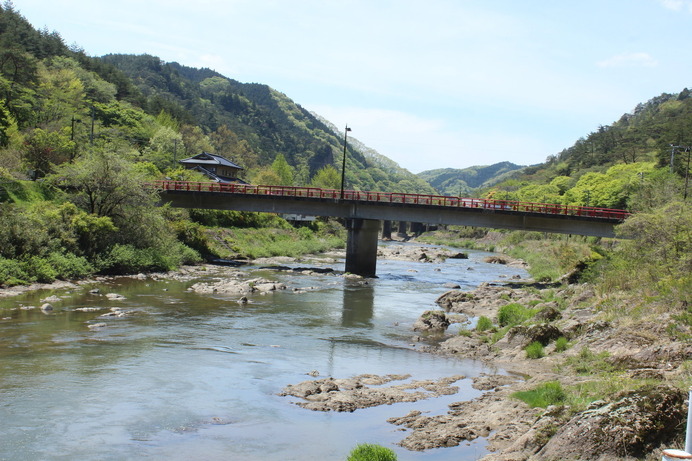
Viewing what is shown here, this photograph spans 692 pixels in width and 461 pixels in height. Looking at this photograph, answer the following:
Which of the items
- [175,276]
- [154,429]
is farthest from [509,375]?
[175,276]

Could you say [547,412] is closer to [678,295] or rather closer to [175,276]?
[678,295]

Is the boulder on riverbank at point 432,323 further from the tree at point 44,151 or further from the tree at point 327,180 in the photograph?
the tree at point 327,180

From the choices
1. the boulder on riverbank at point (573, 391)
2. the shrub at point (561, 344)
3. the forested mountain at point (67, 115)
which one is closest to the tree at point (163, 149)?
the forested mountain at point (67, 115)

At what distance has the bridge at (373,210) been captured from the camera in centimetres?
5391

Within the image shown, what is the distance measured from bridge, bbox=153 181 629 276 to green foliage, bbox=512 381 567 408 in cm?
3847

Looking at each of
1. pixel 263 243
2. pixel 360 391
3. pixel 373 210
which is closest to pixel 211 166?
pixel 263 243

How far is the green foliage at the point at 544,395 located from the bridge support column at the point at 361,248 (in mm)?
40165

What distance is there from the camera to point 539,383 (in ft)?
58.6

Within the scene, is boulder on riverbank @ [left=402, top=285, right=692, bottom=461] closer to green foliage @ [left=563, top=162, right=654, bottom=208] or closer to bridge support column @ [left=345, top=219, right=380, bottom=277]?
bridge support column @ [left=345, top=219, right=380, bottom=277]

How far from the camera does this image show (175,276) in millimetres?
48031

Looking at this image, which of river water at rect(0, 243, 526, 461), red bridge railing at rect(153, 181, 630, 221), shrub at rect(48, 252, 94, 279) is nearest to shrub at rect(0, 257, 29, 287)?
river water at rect(0, 243, 526, 461)

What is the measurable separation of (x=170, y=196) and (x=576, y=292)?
136 feet

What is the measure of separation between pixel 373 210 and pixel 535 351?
119 feet

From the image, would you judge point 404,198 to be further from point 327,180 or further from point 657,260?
point 327,180
